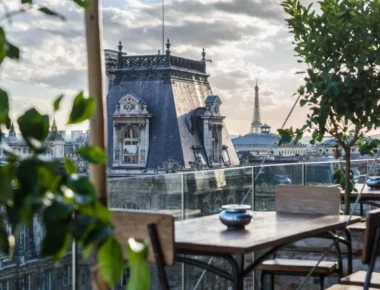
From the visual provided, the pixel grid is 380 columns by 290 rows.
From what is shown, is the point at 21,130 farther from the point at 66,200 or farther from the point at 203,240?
the point at 203,240

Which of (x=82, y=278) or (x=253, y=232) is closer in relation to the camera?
(x=253, y=232)

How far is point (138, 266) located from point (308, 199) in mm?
3051

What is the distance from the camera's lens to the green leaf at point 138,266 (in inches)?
22.5

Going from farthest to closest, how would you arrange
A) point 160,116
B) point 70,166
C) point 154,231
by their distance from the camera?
point 160,116 < point 154,231 < point 70,166

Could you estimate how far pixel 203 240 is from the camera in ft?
8.38

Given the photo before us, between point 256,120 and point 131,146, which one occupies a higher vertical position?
point 256,120

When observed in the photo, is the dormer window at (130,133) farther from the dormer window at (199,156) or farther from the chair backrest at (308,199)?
the chair backrest at (308,199)

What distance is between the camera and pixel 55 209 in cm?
54

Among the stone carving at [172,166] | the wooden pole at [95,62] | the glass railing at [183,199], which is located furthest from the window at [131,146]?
the wooden pole at [95,62]

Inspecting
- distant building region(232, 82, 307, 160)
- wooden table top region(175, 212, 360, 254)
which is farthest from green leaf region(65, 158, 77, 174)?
distant building region(232, 82, 307, 160)

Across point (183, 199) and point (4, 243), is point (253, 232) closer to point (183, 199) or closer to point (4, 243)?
point (183, 199)

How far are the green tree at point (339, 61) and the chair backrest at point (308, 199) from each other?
117 cm

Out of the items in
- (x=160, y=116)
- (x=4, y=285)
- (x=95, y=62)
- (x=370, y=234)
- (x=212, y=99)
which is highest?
(x=212, y=99)

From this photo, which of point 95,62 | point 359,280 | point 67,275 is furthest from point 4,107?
point 67,275
